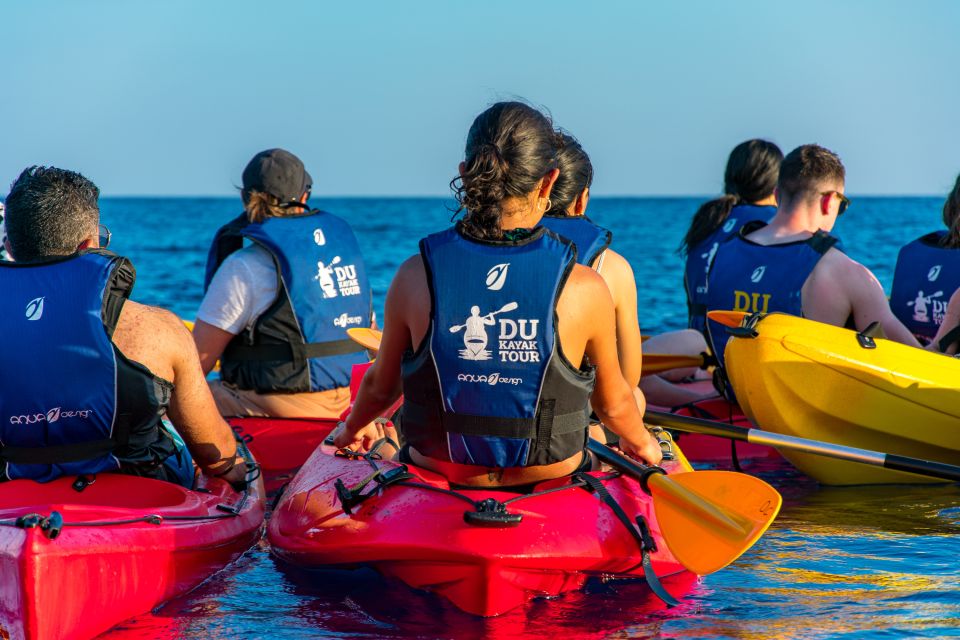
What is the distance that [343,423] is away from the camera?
4.64 m

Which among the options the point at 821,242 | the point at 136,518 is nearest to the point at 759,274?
the point at 821,242

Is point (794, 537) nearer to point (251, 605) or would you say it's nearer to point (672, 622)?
point (672, 622)

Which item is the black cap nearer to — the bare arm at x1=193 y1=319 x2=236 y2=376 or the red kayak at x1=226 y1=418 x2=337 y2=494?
the bare arm at x1=193 y1=319 x2=236 y2=376

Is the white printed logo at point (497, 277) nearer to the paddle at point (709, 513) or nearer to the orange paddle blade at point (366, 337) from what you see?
the paddle at point (709, 513)

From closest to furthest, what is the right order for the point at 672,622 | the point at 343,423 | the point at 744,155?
the point at 672,622 < the point at 343,423 < the point at 744,155

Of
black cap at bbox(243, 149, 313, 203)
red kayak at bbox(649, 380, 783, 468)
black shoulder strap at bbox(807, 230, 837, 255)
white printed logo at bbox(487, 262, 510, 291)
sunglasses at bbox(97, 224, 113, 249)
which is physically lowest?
red kayak at bbox(649, 380, 783, 468)

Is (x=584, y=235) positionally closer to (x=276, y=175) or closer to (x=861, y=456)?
Result: (x=861, y=456)

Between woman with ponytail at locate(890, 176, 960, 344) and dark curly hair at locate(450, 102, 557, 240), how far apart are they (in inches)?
140

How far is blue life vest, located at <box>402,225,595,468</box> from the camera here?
374 centimetres

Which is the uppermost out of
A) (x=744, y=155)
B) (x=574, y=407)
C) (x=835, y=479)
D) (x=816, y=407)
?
(x=744, y=155)

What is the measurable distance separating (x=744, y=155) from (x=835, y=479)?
2.22 m

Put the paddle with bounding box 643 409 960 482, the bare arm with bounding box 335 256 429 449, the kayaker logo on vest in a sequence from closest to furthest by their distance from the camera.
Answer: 1. the bare arm with bounding box 335 256 429 449
2. the paddle with bounding box 643 409 960 482
3. the kayaker logo on vest

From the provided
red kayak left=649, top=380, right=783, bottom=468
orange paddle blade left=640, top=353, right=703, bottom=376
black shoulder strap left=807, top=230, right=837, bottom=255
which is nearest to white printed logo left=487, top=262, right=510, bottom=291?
black shoulder strap left=807, top=230, right=837, bottom=255

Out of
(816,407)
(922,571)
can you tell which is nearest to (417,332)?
(922,571)
